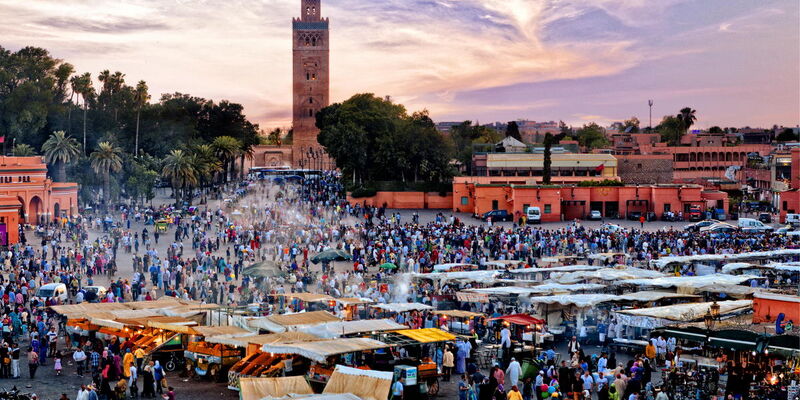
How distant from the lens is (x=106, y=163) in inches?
2360

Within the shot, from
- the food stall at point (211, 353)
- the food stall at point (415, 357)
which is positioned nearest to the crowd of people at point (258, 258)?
the food stall at point (415, 357)

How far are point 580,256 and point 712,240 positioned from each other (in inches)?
244

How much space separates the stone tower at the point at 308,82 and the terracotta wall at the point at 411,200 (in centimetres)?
6099

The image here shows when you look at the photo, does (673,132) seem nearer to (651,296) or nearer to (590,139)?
(590,139)

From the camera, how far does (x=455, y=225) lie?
152 ft

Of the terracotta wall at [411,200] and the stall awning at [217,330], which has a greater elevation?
the terracotta wall at [411,200]

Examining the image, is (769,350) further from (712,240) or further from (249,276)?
(712,240)

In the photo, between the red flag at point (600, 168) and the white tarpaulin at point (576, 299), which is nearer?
the white tarpaulin at point (576, 299)

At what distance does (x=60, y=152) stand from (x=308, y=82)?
65.1 m

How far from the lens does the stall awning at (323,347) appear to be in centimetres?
1723

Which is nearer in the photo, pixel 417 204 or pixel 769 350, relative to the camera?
pixel 769 350

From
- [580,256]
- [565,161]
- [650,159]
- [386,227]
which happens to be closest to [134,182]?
[386,227]

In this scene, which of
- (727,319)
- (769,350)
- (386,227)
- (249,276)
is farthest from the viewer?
(386,227)

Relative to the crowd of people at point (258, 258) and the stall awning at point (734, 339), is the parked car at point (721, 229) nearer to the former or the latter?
the crowd of people at point (258, 258)
